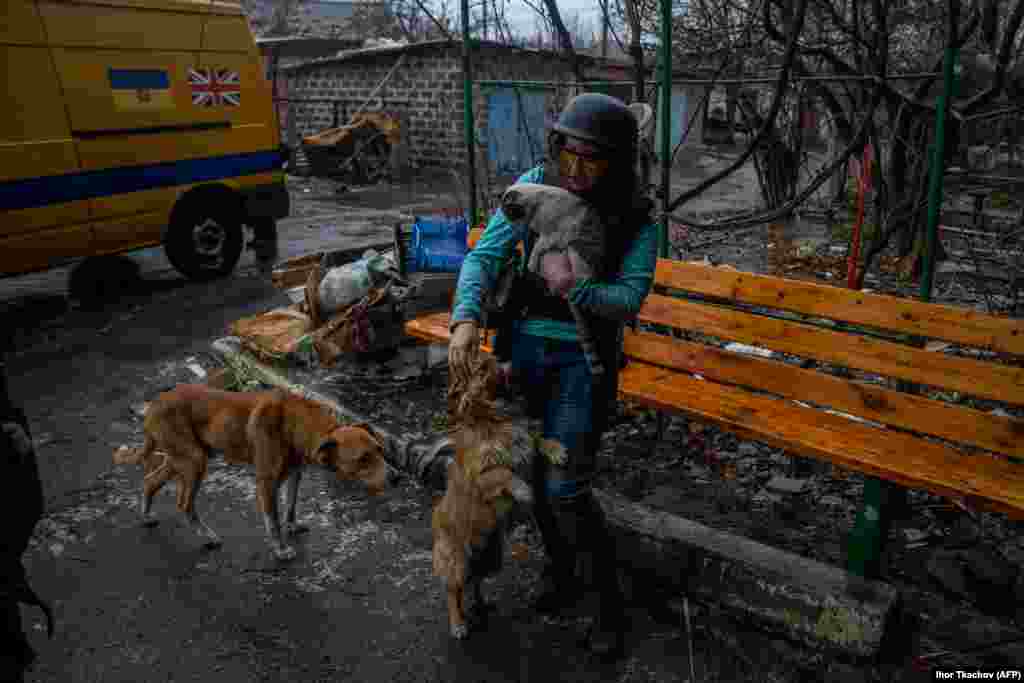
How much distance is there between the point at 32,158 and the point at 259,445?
17.5 ft

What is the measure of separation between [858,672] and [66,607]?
3214 millimetres

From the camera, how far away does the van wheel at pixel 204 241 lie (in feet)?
28.2

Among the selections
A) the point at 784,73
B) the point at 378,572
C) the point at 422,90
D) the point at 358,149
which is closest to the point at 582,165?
the point at 378,572

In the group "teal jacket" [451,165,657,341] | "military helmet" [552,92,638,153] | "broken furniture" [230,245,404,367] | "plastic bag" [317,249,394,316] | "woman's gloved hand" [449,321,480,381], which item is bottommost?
"broken furniture" [230,245,404,367]

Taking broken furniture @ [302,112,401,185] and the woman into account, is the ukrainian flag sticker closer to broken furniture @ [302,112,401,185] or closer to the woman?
the woman

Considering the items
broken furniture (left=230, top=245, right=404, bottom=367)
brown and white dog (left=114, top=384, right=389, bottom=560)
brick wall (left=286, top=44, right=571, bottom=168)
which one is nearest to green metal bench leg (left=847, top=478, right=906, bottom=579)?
brown and white dog (left=114, top=384, right=389, bottom=560)

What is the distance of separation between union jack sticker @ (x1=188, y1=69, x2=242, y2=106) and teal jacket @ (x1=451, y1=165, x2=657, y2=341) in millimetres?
6985

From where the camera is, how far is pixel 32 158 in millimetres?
7141

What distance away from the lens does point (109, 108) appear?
7.72 metres

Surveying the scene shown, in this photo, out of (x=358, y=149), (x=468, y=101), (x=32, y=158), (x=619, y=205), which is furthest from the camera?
(x=358, y=149)

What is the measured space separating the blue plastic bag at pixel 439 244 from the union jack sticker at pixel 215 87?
433 centimetres

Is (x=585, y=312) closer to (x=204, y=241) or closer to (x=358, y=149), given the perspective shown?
(x=204, y=241)

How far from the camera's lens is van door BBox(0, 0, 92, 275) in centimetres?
695

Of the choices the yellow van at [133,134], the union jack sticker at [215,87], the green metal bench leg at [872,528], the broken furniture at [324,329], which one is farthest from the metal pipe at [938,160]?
the union jack sticker at [215,87]
